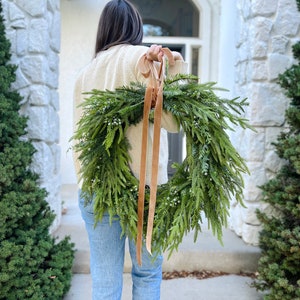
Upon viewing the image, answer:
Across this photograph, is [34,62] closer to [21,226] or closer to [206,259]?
[21,226]

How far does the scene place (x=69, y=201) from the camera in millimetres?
4125

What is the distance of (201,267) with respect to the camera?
2.71m

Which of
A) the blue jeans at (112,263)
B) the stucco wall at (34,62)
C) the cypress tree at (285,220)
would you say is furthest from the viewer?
the stucco wall at (34,62)

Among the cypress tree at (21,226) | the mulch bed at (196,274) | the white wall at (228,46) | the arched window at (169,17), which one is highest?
the arched window at (169,17)

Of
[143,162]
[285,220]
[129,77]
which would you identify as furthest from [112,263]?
[285,220]

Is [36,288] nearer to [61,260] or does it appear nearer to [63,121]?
[61,260]

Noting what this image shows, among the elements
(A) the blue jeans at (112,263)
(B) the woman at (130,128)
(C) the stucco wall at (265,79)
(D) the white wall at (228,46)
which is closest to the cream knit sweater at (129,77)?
(B) the woman at (130,128)

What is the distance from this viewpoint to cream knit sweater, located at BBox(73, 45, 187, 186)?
1.26m

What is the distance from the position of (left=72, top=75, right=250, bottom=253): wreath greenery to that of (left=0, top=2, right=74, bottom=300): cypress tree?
0.97 metres

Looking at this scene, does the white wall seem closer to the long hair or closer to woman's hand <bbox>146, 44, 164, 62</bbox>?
the long hair

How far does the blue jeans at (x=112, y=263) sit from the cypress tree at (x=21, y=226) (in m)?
0.71

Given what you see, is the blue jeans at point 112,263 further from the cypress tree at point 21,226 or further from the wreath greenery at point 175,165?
the cypress tree at point 21,226

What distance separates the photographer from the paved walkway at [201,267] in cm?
240

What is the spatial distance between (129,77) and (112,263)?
0.76 m
